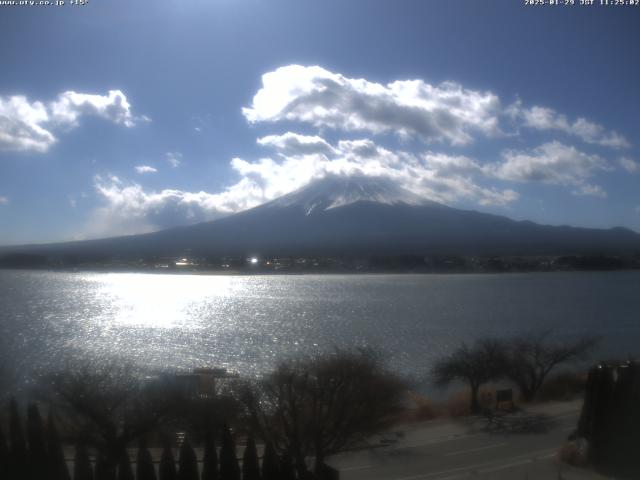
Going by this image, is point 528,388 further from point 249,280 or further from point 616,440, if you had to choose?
point 249,280

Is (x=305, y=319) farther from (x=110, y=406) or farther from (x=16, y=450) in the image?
(x=16, y=450)

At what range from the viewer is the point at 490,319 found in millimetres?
17812

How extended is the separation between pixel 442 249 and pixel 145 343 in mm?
31910

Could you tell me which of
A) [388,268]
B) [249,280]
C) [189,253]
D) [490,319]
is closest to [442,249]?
[388,268]

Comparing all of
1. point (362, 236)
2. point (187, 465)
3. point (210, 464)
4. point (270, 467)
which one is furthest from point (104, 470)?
point (362, 236)

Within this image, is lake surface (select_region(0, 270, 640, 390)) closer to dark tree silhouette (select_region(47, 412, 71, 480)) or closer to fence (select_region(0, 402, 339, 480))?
fence (select_region(0, 402, 339, 480))

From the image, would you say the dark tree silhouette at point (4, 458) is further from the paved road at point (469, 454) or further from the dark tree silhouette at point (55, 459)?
the paved road at point (469, 454)

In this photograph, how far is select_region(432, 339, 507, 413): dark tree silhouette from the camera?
9.71 meters

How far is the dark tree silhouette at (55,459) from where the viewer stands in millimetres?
4637

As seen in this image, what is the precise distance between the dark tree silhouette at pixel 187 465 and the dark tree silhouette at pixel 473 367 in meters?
5.68

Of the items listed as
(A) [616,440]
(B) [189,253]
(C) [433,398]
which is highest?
(B) [189,253]

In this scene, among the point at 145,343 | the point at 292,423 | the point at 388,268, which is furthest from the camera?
the point at 388,268

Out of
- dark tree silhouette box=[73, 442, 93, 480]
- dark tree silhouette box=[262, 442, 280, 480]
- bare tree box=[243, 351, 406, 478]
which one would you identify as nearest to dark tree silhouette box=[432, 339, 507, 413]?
bare tree box=[243, 351, 406, 478]

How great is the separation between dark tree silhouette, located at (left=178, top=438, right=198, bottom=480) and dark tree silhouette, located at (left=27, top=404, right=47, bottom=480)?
3.29ft
